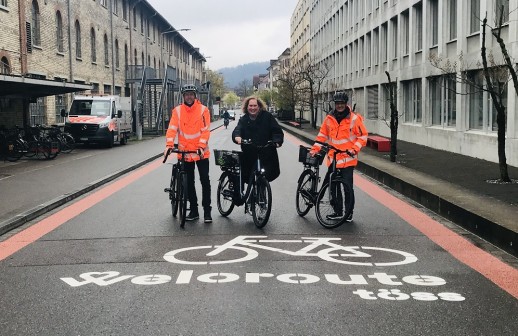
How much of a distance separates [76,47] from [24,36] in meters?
7.47

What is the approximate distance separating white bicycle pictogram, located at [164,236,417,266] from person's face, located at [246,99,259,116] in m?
1.87

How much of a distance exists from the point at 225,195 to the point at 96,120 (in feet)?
59.8

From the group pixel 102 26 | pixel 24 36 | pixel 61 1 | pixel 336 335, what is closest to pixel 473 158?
pixel 336 335

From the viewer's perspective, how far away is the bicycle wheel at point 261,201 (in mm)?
7965

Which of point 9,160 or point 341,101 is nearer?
point 341,101

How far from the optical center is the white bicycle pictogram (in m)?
6.21

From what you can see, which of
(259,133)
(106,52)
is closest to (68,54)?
(106,52)

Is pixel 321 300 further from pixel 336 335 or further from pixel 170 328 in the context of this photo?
pixel 170 328

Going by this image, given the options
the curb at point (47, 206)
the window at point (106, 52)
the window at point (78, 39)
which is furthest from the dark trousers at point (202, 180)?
the window at point (106, 52)

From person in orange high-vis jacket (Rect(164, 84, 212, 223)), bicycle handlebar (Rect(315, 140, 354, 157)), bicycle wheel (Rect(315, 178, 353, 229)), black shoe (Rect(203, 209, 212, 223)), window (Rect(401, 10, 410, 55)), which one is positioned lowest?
black shoe (Rect(203, 209, 212, 223))

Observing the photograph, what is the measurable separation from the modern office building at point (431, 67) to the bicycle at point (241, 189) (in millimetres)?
5531

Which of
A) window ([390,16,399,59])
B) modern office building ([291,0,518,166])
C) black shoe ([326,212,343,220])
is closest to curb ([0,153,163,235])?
black shoe ([326,212,343,220])

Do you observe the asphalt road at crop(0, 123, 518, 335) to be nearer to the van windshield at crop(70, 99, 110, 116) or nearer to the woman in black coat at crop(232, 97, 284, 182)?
the woman in black coat at crop(232, 97, 284, 182)

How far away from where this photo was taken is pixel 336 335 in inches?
160
